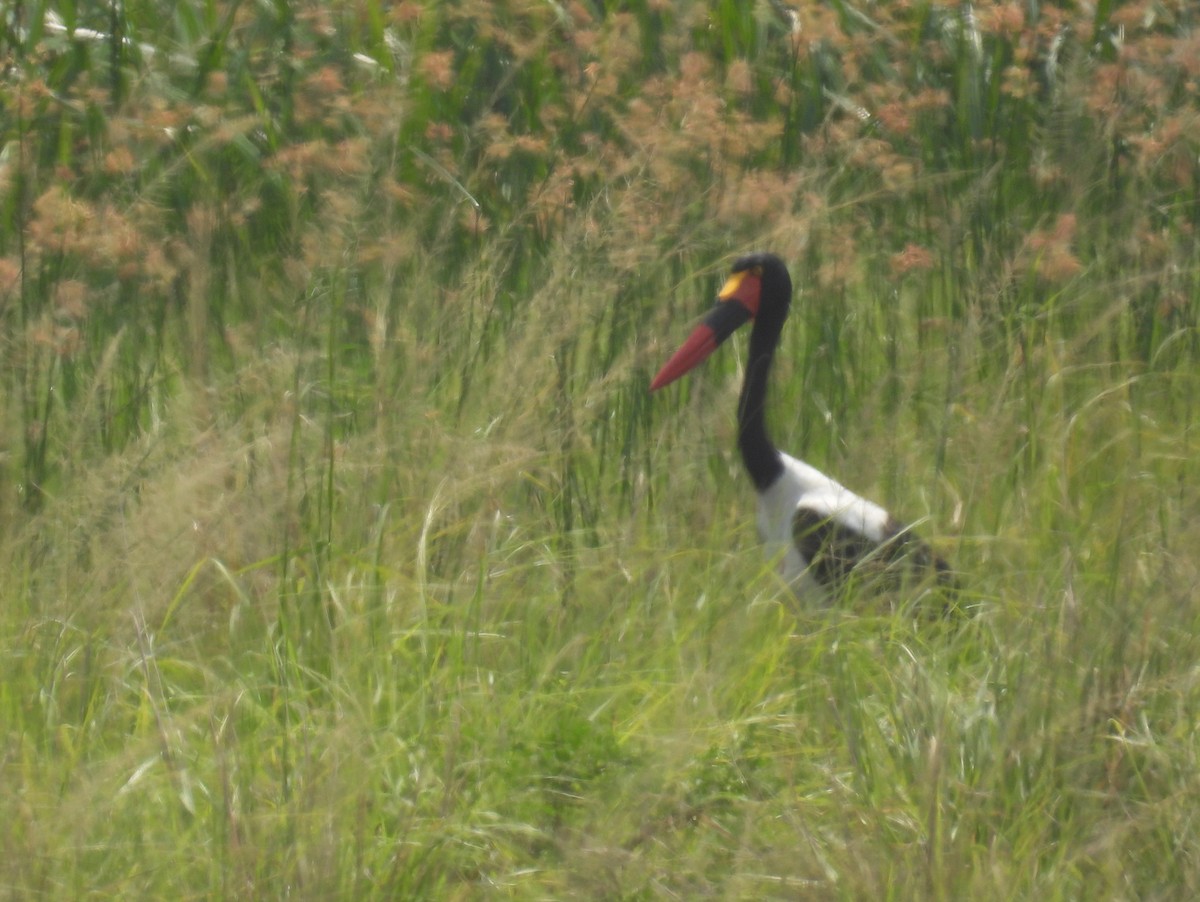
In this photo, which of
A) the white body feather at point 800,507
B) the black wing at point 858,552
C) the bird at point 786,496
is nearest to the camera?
the black wing at point 858,552

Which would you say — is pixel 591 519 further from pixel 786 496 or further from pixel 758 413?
pixel 758 413

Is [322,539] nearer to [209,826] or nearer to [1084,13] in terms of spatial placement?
[209,826]

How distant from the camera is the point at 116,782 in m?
2.46

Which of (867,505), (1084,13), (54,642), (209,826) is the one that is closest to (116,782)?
(209,826)

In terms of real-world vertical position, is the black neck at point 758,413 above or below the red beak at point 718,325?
below

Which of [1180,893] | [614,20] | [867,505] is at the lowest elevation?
[867,505]

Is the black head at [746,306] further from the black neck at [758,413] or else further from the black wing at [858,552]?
the black wing at [858,552]

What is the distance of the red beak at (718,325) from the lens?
3.86 m

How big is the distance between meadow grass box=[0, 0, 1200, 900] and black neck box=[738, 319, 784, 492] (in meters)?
0.06

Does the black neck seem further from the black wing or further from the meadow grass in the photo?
the black wing

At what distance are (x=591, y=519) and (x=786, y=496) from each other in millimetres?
489

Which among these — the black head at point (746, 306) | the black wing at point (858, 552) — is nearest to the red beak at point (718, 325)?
the black head at point (746, 306)

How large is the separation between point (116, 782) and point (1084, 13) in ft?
12.9

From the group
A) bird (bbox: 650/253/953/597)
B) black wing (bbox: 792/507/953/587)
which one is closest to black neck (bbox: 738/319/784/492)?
bird (bbox: 650/253/953/597)
